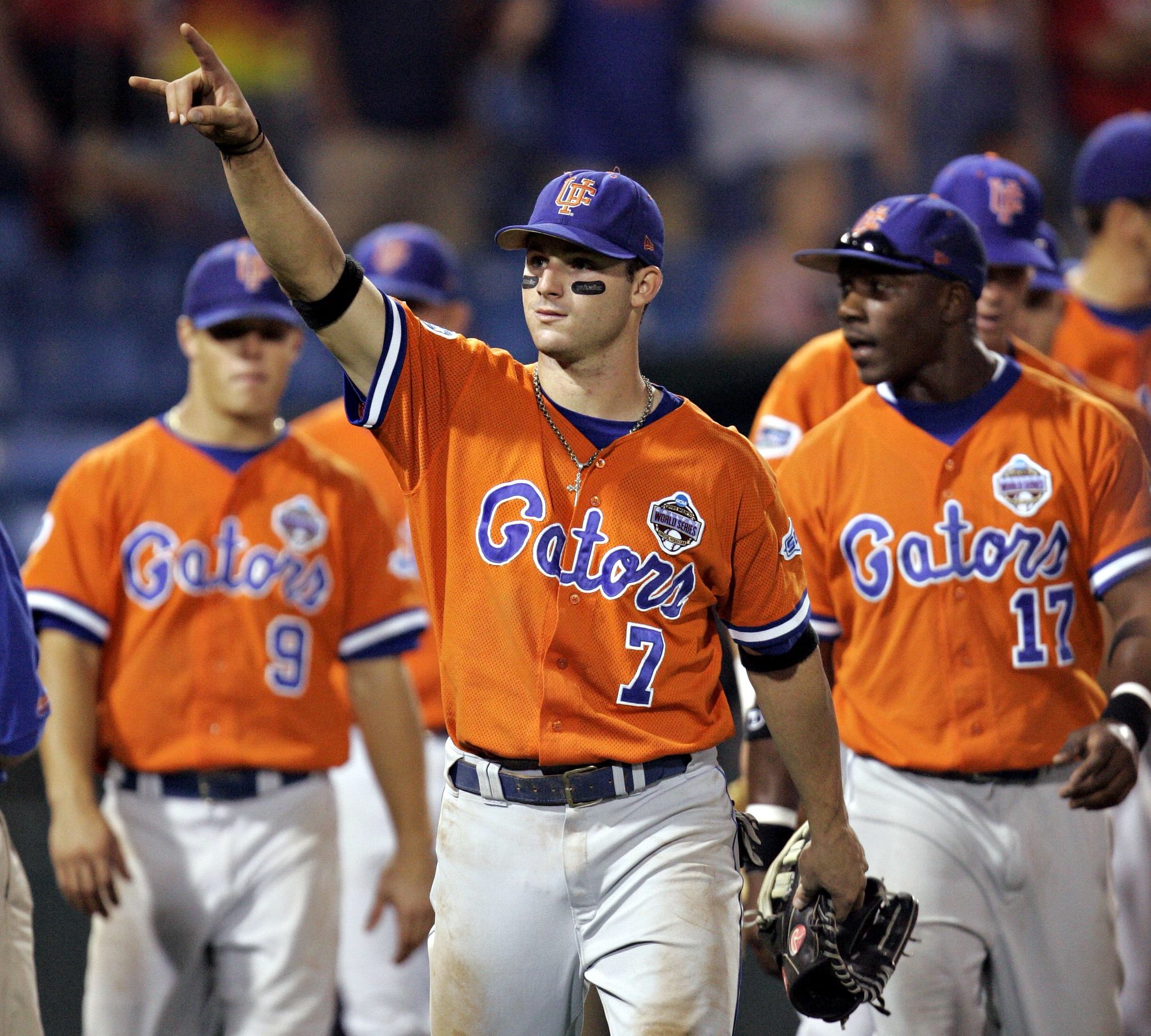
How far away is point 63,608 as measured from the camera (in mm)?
4277

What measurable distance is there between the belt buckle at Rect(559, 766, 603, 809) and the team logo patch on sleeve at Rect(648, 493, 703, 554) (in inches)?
16.2

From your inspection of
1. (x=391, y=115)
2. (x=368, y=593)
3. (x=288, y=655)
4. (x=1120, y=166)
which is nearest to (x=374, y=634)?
(x=368, y=593)

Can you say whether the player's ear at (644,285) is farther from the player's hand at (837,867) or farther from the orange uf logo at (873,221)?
the player's hand at (837,867)

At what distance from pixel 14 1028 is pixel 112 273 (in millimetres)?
5182

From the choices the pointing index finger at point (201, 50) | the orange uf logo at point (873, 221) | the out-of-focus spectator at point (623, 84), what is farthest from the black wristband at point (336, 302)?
the out-of-focus spectator at point (623, 84)

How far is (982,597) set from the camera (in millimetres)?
3795

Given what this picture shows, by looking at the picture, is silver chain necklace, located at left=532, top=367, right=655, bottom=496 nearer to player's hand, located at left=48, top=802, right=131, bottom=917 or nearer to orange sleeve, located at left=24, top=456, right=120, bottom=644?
orange sleeve, located at left=24, top=456, right=120, bottom=644

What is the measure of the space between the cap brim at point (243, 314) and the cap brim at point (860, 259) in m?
1.37

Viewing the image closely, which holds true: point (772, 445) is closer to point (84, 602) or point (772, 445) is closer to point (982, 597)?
point (982, 597)

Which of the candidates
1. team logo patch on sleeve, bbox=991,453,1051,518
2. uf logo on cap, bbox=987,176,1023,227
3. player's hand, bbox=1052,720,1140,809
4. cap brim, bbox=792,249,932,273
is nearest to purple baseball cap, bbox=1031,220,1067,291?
uf logo on cap, bbox=987,176,1023,227

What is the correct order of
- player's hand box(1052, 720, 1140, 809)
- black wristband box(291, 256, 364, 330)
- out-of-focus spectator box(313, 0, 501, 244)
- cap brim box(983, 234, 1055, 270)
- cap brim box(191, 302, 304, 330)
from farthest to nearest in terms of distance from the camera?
out-of-focus spectator box(313, 0, 501, 244)
cap brim box(983, 234, 1055, 270)
cap brim box(191, 302, 304, 330)
player's hand box(1052, 720, 1140, 809)
black wristband box(291, 256, 364, 330)

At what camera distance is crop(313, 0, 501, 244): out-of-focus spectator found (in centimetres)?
843

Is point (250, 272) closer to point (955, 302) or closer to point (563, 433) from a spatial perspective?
point (563, 433)

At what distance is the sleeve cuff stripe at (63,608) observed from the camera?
4.27m
